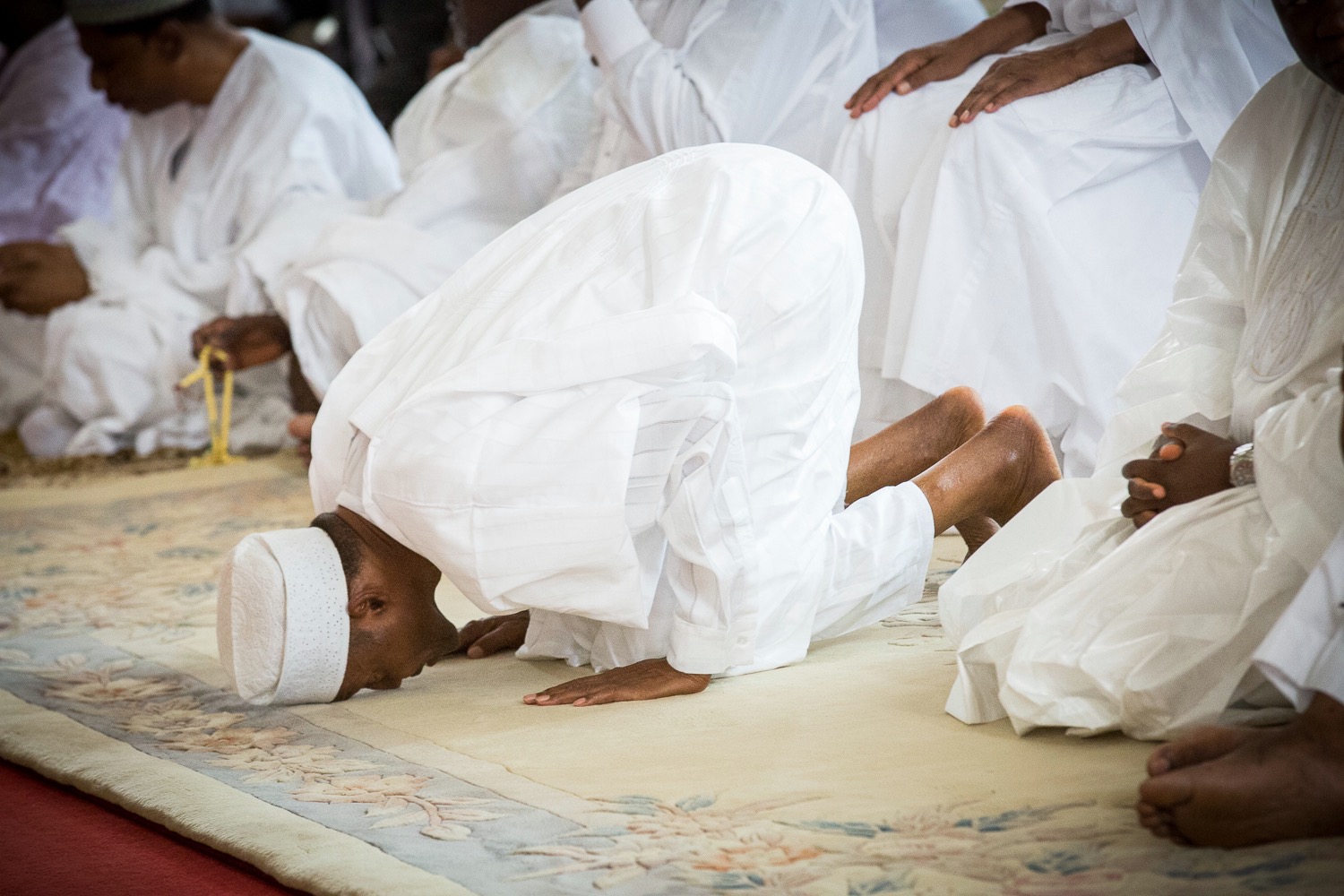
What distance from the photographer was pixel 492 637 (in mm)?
2391

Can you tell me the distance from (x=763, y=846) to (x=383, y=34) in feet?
24.4

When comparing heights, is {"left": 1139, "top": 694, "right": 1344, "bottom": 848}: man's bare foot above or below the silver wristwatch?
below

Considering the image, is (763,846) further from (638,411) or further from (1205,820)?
(638,411)

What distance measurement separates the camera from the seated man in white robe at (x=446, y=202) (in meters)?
4.40

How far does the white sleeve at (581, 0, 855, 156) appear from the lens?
3.46m

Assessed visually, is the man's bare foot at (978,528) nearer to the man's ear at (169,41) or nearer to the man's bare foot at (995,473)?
the man's bare foot at (995,473)

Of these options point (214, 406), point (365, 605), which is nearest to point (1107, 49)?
point (365, 605)

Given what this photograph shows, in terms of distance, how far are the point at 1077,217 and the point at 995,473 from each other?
900mm

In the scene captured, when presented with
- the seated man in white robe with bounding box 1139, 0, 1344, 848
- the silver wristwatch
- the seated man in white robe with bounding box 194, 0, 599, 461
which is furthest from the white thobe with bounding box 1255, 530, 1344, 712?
the seated man in white robe with bounding box 194, 0, 599, 461

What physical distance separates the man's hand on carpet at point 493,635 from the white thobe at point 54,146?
512cm

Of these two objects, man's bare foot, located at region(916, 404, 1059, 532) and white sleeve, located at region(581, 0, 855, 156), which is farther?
white sleeve, located at region(581, 0, 855, 156)

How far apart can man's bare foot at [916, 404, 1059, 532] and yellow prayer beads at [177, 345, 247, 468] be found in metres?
2.90

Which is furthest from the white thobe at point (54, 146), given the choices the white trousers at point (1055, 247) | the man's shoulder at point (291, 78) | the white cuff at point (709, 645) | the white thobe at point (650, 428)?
the white cuff at point (709, 645)

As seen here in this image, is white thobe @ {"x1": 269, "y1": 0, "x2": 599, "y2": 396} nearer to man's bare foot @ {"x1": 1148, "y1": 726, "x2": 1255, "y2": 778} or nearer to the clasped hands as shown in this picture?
the clasped hands
